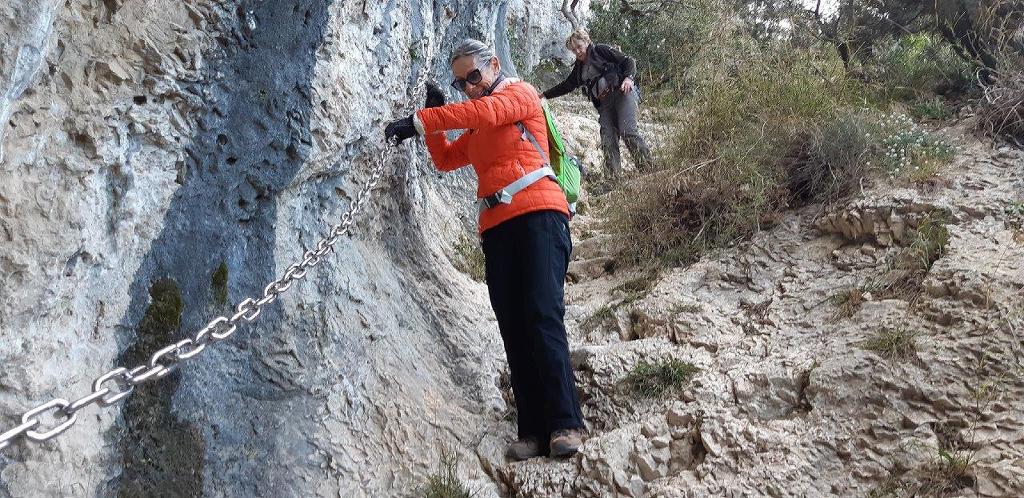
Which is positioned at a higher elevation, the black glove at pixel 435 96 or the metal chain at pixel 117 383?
the black glove at pixel 435 96

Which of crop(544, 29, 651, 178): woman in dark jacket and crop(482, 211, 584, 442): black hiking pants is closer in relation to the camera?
crop(482, 211, 584, 442): black hiking pants

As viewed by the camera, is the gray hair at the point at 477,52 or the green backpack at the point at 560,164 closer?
the gray hair at the point at 477,52

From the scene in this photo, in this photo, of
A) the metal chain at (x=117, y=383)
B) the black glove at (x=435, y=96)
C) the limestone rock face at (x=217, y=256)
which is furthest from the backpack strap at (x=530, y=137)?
the metal chain at (x=117, y=383)

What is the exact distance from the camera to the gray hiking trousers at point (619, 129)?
655 cm

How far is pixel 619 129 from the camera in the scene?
6.85m

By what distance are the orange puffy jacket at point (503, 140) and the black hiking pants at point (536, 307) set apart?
0.06 meters

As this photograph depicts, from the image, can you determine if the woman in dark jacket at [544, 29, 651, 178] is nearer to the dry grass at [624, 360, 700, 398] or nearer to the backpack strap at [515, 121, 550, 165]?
the dry grass at [624, 360, 700, 398]

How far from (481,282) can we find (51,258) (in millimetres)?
3099

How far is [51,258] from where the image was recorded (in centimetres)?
247

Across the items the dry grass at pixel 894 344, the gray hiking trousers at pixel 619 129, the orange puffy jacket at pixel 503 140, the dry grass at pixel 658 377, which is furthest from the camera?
the gray hiking trousers at pixel 619 129

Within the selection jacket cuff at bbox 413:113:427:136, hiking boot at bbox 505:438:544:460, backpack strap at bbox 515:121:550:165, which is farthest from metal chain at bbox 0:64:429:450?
hiking boot at bbox 505:438:544:460

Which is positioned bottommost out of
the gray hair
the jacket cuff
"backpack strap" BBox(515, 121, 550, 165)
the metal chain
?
the metal chain

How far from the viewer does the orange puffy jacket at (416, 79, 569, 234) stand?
335cm

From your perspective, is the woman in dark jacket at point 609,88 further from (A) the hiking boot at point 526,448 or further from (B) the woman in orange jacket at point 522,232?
(A) the hiking boot at point 526,448
